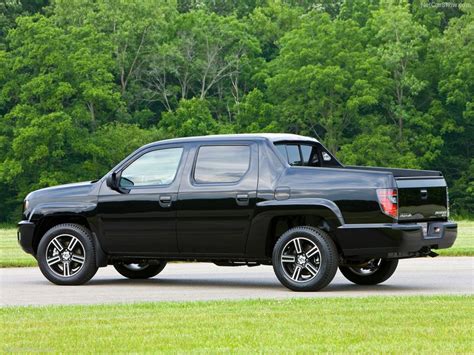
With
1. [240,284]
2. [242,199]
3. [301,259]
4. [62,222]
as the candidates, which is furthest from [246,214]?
[62,222]

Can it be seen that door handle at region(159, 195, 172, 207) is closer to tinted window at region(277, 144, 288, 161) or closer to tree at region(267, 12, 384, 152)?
tinted window at region(277, 144, 288, 161)

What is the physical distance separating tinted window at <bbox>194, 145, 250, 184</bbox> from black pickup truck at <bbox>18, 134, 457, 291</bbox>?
0.6 inches

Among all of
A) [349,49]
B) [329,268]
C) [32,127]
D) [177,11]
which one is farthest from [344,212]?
[177,11]

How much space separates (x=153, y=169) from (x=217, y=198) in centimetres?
112

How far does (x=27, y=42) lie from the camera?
75.2 metres

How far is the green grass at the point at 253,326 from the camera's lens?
9.22 metres

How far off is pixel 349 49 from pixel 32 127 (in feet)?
75.9

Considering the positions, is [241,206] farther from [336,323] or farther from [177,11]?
[177,11]

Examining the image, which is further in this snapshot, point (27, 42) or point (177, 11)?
point (177, 11)

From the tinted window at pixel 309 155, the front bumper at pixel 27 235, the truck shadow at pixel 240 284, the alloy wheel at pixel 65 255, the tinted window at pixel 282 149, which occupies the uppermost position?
the tinted window at pixel 282 149

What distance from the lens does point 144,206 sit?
15289mm

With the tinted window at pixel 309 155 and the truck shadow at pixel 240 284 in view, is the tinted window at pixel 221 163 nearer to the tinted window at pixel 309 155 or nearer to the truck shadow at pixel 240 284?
the tinted window at pixel 309 155

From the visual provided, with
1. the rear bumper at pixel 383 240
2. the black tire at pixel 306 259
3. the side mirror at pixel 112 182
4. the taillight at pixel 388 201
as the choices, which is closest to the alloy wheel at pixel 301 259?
the black tire at pixel 306 259

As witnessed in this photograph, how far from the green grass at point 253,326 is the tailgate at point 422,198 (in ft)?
5.14
